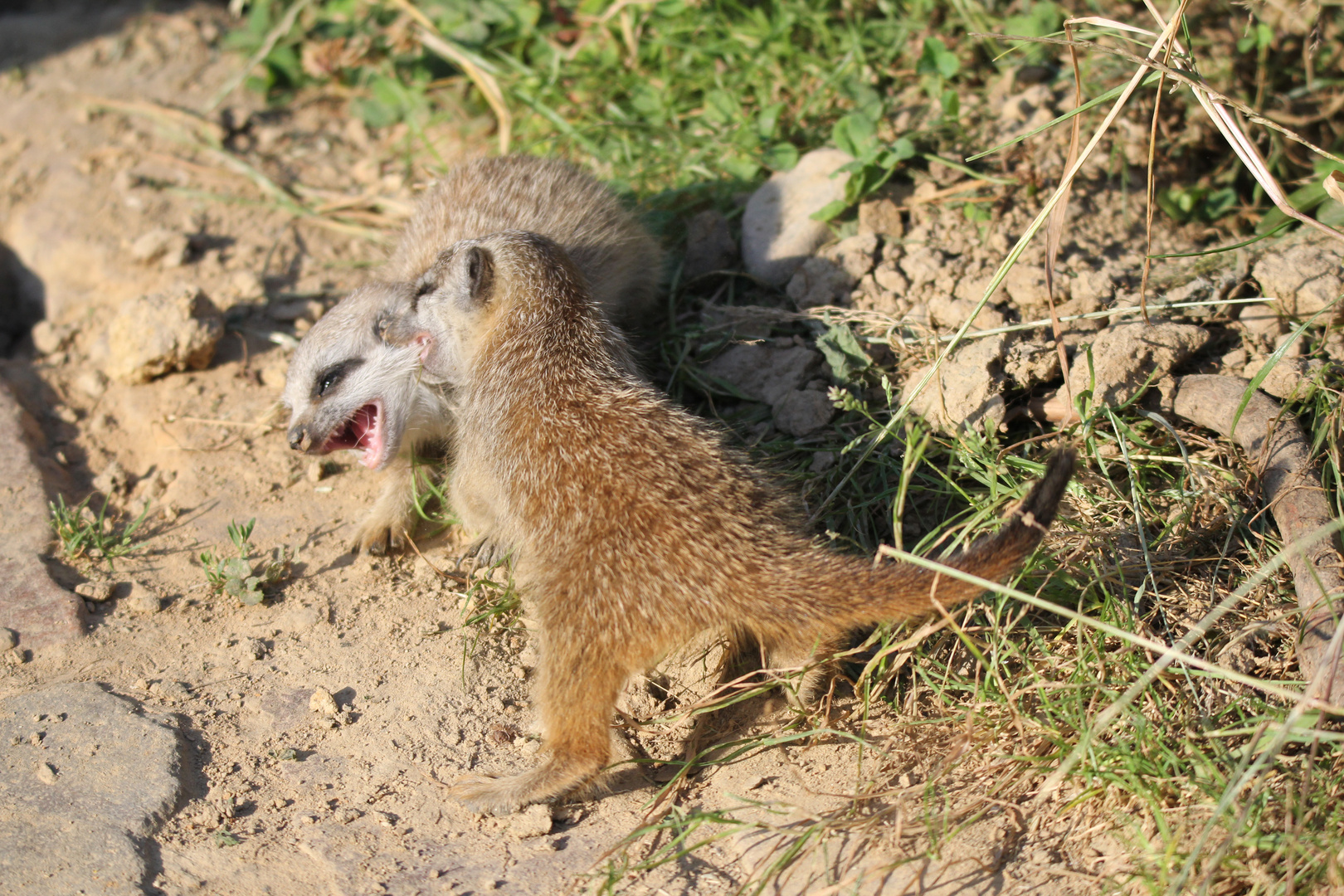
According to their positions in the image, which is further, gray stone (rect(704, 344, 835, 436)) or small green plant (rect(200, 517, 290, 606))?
gray stone (rect(704, 344, 835, 436))

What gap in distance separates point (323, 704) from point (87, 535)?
1245mm

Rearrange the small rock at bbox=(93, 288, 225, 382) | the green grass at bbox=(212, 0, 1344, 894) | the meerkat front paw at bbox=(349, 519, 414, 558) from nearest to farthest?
the green grass at bbox=(212, 0, 1344, 894)
the meerkat front paw at bbox=(349, 519, 414, 558)
the small rock at bbox=(93, 288, 225, 382)

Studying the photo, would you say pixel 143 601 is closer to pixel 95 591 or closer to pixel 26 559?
pixel 95 591

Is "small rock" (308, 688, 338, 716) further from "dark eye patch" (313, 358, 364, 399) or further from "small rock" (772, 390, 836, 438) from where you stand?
"small rock" (772, 390, 836, 438)

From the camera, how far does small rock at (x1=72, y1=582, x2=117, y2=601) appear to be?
133 inches

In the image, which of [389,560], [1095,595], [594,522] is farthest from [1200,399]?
[389,560]

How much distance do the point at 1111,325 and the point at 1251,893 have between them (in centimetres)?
198

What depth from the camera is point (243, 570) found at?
3408mm

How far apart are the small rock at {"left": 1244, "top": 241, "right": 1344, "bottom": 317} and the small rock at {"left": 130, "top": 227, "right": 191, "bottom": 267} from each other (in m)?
4.67

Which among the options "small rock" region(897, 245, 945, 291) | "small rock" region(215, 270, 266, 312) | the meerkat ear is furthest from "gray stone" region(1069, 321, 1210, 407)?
"small rock" region(215, 270, 266, 312)

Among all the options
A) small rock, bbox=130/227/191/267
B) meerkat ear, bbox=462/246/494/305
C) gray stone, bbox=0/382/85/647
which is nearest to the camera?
gray stone, bbox=0/382/85/647

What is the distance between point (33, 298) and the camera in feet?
16.2

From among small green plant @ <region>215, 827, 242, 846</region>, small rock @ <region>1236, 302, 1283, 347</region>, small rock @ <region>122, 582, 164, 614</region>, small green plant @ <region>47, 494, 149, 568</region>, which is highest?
small rock @ <region>1236, 302, 1283, 347</region>

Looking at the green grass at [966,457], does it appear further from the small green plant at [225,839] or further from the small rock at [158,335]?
the small rock at [158,335]
